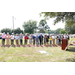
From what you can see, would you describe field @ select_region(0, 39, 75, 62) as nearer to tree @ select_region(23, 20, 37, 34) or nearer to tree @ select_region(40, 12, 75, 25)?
tree @ select_region(40, 12, 75, 25)

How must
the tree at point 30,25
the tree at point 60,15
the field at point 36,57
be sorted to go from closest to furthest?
the field at point 36,57 → the tree at point 60,15 → the tree at point 30,25

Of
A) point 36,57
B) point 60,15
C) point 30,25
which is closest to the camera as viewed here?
point 36,57

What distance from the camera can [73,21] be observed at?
10.7 m

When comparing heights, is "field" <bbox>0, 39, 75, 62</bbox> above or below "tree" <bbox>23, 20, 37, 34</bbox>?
below

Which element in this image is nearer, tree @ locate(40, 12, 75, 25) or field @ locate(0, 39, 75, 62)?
field @ locate(0, 39, 75, 62)

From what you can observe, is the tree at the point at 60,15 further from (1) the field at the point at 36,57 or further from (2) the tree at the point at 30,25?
(2) the tree at the point at 30,25

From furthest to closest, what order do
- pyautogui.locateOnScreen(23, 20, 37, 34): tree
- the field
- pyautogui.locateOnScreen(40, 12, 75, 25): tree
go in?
pyautogui.locateOnScreen(23, 20, 37, 34): tree → pyautogui.locateOnScreen(40, 12, 75, 25): tree → the field

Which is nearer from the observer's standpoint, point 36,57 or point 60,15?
point 36,57

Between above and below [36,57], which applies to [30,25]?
above

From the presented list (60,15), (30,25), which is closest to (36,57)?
(60,15)

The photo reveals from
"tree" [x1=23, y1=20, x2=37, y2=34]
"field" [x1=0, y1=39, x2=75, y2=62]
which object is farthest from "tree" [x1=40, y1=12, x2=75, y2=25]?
"tree" [x1=23, y1=20, x2=37, y2=34]

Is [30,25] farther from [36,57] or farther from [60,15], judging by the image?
[36,57]

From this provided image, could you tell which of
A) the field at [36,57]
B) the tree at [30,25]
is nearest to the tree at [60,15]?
the field at [36,57]

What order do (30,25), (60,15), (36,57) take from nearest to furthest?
1. (36,57)
2. (60,15)
3. (30,25)
